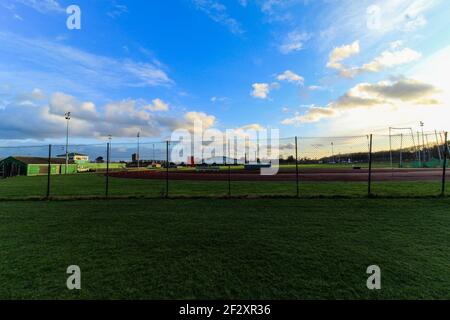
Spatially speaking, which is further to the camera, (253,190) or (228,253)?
(253,190)

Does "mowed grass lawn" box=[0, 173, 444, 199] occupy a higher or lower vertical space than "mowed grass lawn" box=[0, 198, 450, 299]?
higher

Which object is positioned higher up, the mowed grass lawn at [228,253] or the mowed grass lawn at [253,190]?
the mowed grass lawn at [253,190]

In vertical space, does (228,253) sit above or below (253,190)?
below

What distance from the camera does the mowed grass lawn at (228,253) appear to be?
8.91ft

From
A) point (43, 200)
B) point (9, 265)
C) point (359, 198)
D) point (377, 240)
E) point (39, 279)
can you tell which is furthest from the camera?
point (43, 200)

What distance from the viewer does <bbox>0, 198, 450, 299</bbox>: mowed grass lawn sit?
2.71 m

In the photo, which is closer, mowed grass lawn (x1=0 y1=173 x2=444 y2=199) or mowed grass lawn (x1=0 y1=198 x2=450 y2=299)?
mowed grass lawn (x1=0 y1=198 x2=450 y2=299)

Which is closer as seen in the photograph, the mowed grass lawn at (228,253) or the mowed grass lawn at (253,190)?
the mowed grass lawn at (228,253)

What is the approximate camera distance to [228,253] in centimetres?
376

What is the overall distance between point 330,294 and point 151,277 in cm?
218
